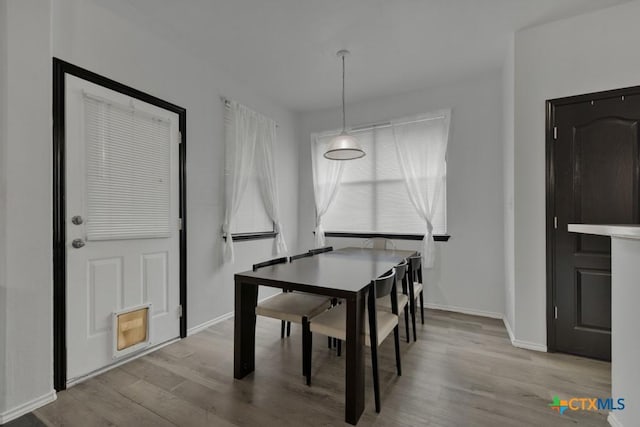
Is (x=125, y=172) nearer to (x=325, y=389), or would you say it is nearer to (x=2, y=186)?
(x=2, y=186)

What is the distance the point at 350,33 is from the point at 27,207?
9.09 ft

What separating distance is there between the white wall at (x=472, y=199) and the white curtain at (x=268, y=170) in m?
1.88

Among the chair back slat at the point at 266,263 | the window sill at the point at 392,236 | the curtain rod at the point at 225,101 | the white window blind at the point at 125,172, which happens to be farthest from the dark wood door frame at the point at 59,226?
the window sill at the point at 392,236

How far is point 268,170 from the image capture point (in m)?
3.95

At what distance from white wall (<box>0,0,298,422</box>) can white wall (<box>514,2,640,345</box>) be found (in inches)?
121

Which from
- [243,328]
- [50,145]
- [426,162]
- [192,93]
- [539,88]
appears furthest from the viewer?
[426,162]

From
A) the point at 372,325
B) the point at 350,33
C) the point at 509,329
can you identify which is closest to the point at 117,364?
the point at 372,325

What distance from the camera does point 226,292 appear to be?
11.0 ft

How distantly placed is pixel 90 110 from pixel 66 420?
Result: 2.07 metres

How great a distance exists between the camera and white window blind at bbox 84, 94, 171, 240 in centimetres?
219

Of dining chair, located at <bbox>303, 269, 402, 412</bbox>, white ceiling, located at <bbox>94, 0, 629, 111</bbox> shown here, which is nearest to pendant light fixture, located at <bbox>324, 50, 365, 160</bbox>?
white ceiling, located at <bbox>94, 0, 629, 111</bbox>

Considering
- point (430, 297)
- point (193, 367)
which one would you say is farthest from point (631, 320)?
point (193, 367)

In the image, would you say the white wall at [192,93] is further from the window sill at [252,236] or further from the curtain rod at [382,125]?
the curtain rod at [382,125]

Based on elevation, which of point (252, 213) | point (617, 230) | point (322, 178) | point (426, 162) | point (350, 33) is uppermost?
point (350, 33)
